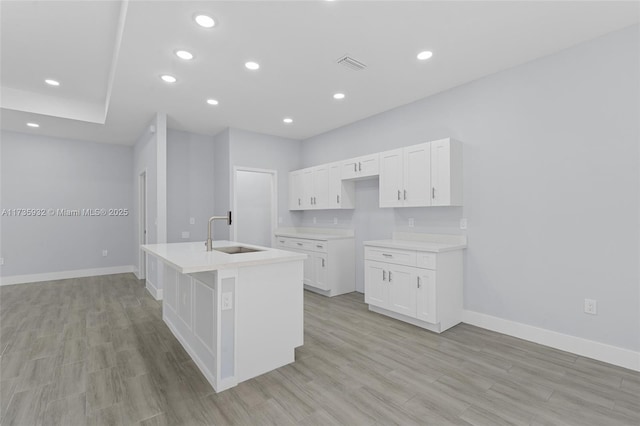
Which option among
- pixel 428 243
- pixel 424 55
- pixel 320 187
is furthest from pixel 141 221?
pixel 424 55

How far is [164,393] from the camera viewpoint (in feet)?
6.82

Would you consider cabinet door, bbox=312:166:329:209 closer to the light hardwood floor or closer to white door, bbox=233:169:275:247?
white door, bbox=233:169:275:247

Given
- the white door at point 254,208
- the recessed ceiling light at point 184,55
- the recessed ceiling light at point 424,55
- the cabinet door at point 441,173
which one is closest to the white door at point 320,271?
the white door at point 254,208

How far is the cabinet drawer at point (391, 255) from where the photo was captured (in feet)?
11.0

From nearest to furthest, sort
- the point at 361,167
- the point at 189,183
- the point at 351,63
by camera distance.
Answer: the point at 351,63
the point at 361,167
the point at 189,183

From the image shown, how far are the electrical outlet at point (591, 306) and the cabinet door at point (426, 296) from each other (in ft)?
4.10

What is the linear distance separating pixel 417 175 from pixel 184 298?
290cm

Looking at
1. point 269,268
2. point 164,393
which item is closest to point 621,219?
point 269,268

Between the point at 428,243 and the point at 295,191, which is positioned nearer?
the point at 428,243

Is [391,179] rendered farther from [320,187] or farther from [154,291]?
[154,291]

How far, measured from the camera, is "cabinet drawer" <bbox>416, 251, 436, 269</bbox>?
315 centimetres

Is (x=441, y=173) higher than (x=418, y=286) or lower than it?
higher

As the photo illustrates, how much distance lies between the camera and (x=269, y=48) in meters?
2.77

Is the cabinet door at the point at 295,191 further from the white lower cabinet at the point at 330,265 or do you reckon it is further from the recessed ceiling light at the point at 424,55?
the recessed ceiling light at the point at 424,55
